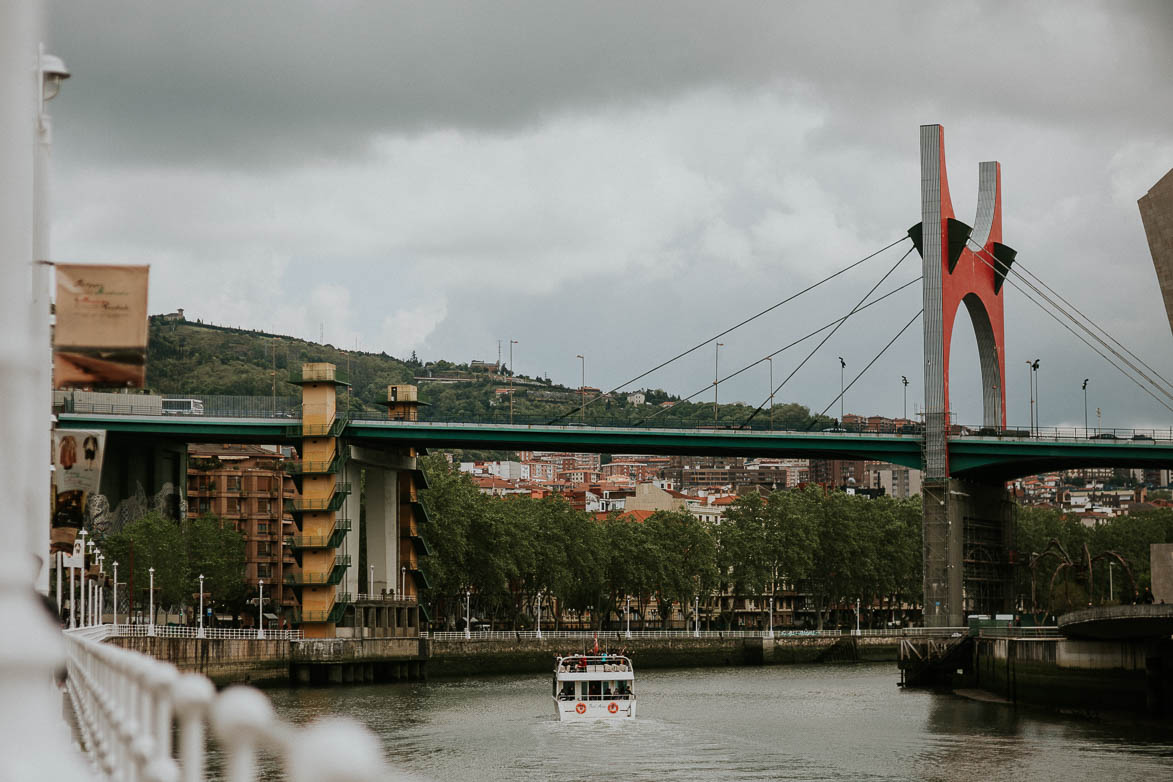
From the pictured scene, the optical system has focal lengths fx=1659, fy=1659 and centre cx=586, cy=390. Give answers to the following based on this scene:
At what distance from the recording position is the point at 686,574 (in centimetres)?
9931

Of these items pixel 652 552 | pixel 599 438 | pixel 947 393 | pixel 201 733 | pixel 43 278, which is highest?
→ pixel 947 393

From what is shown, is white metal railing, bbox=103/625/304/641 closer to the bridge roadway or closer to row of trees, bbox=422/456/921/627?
the bridge roadway

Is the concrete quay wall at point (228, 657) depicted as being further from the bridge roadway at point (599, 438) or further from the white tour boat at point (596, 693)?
the white tour boat at point (596, 693)

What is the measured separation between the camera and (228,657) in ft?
209

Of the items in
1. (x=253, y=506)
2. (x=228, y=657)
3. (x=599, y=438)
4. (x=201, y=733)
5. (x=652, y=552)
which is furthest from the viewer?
(x=253, y=506)

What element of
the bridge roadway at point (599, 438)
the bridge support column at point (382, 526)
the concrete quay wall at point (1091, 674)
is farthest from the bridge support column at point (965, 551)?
the bridge support column at point (382, 526)

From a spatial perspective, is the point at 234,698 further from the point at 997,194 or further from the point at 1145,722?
the point at 997,194

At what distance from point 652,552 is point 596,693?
49.3 meters

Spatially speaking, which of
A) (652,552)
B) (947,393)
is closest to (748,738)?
(947,393)

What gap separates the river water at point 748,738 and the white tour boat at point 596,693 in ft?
2.37

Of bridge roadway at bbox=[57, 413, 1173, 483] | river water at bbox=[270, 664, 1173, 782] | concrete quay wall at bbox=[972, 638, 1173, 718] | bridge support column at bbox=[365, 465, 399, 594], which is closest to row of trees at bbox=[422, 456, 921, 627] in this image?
bridge support column at bbox=[365, 465, 399, 594]

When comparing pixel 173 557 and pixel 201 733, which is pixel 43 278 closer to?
pixel 201 733

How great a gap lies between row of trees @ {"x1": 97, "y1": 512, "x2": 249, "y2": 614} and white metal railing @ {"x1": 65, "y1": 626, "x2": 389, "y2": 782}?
67.2 m

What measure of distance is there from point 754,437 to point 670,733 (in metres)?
31.7
